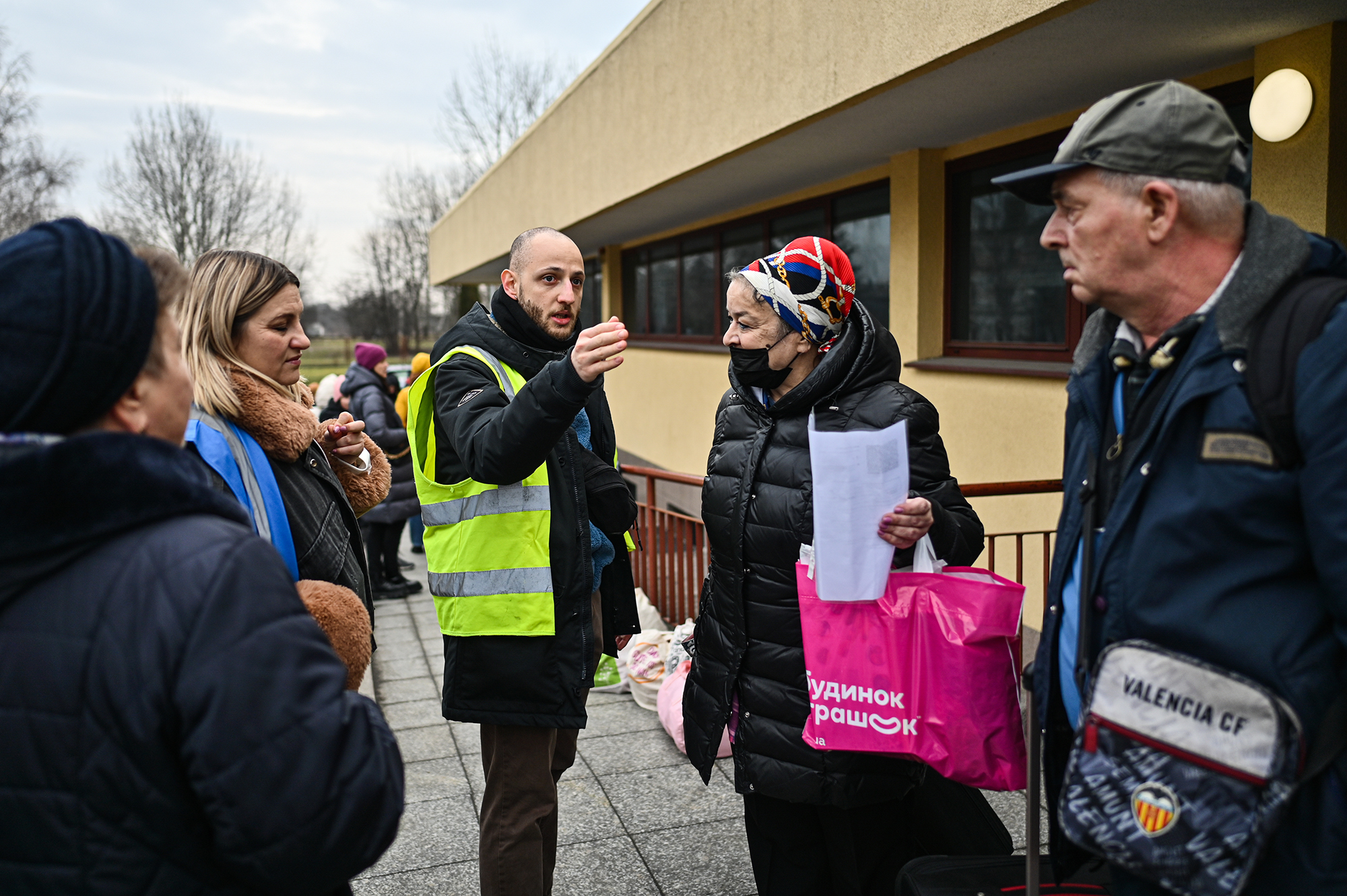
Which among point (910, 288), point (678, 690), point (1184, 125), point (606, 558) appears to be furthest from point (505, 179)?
point (1184, 125)

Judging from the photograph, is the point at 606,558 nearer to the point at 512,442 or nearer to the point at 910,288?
the point at 512,442

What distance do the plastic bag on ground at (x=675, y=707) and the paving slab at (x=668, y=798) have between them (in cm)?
18

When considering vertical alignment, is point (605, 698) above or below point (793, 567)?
below

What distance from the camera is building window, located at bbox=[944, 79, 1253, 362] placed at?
5969 millimetres

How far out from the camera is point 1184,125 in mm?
1625

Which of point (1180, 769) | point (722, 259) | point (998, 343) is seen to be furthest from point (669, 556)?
point (722, 259)

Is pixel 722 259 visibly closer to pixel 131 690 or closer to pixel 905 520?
pixel 905 520

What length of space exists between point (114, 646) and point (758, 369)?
6.09 feet

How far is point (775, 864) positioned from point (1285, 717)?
169cm

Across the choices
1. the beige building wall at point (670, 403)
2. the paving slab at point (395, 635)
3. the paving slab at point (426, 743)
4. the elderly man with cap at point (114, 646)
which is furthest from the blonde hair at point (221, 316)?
the beige building wall at point (670, 403)

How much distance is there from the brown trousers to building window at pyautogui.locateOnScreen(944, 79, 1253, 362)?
4.20 m

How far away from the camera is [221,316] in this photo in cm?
230

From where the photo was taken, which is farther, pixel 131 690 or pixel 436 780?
pixel 436 780

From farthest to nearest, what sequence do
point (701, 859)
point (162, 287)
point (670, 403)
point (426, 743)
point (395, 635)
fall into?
point (670, 403)
point (395, 635)
point (426, 743)
point (701, 859)
point (162, 287)
